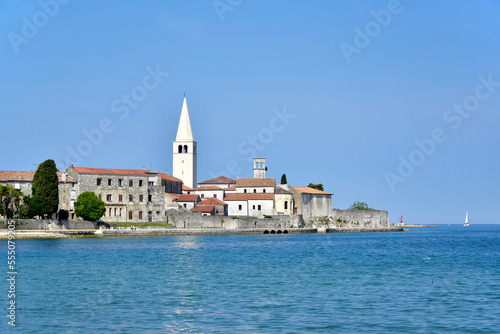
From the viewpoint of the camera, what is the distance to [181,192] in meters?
96.7

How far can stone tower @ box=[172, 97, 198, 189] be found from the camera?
4112 inches

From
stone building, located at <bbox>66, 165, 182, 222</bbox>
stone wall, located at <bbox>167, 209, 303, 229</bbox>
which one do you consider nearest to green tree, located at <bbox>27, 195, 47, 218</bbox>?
stone building, located at <bbox>66, 165, 182, 222</bbox>

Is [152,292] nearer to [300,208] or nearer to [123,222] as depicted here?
[123,222]

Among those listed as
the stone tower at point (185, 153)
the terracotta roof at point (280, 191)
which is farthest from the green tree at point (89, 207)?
the stone tower at point (185, 153)

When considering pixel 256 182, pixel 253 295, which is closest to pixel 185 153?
pixel 256 182

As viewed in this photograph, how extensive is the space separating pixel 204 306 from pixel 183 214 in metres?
58.1

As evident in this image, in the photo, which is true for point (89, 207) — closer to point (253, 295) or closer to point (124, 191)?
point (124, 191)

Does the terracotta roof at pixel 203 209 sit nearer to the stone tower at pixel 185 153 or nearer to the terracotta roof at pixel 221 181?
the terracotta roof at pixel 221 181

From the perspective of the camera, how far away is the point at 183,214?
3147 inches

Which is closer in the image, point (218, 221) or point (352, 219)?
point (218, 221)

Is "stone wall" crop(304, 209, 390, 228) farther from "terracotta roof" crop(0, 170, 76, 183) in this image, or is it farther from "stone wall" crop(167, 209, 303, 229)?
"terracotta roof" crop(0, 170, 76, 183)

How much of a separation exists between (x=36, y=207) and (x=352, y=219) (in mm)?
50379

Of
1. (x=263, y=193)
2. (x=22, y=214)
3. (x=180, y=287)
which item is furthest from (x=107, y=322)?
(x=263, y=193)

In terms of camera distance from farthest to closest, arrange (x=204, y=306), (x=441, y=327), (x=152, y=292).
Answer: (x=152, y=292), (x=204, y=306), (x=441, y=327)
